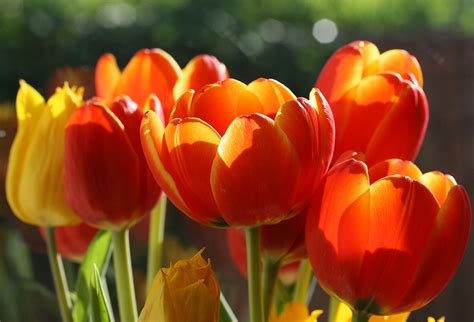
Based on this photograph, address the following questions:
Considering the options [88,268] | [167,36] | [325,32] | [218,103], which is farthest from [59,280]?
[325,32]

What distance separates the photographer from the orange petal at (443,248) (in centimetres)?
38

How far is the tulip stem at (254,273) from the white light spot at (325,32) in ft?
7.56

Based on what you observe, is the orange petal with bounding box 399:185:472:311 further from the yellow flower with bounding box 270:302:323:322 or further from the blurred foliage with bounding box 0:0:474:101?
the blurred foliage with bounding box 0:0:474:101

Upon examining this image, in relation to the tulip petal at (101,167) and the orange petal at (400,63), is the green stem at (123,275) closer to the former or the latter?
the tulip petal at (101,167)

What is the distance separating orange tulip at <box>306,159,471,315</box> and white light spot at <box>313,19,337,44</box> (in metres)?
2.32

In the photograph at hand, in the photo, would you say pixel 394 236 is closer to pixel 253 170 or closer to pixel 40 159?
pixel 253 170

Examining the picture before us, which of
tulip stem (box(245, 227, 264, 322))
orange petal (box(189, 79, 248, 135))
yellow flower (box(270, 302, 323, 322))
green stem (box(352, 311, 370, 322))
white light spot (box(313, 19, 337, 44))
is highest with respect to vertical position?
orange petal (box(189, 79, 248, 135))

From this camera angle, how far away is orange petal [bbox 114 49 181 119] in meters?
0.51

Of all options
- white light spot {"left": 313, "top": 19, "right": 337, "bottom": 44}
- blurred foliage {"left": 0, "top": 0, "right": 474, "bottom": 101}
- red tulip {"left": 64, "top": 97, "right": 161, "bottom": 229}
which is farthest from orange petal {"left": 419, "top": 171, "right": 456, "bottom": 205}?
white light spot {"left": 313, "top": 19, "right": 337, "bottom": 44}

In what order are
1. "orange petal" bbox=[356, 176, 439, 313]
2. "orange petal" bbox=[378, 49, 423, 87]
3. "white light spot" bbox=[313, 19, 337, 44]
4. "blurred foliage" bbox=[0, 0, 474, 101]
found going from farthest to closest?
"white light spot" bbox=[313, 19, 337, 44] → "blurred foliage" bbox=[0, 0, 474, 101] → "orange petal" bbox=[378, 49, 423, 87] → "orange petal" bbox=[356, 176, 439, 313]

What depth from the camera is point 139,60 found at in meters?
0.52

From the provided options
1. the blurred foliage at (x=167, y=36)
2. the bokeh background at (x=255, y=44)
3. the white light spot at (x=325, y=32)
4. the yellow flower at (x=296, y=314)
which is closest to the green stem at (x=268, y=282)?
the yellow flower at (x=296, y=314)

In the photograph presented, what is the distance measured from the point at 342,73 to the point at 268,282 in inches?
3.9

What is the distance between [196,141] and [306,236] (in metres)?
0.06
